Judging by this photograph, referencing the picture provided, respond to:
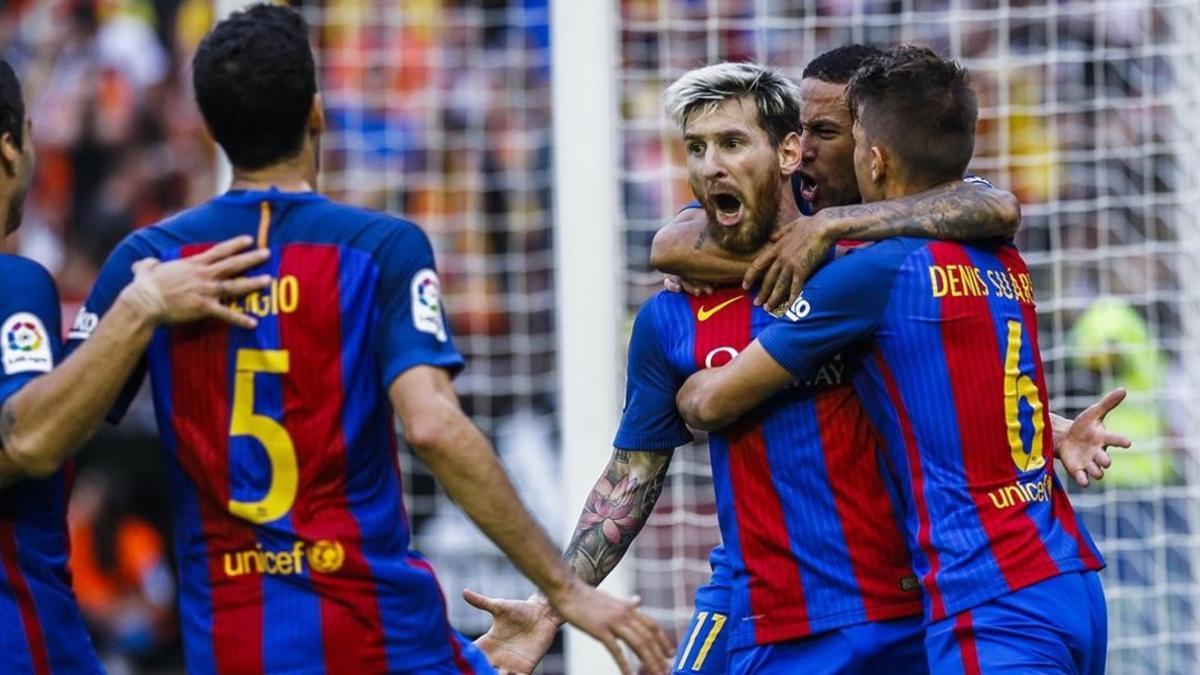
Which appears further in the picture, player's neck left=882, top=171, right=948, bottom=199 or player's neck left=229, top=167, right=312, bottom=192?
player's neck left=882, top=171, right=948, bottom=199

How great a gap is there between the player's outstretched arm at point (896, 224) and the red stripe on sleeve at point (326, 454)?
113cm

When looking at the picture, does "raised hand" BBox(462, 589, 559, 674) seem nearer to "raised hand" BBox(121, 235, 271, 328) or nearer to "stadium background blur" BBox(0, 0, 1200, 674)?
"raised hand" BBox(121, 235, 271, 328)

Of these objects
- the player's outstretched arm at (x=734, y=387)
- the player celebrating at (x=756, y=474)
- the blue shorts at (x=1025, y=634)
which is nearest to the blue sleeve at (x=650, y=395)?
the player celebrating at (x=756, y=474)

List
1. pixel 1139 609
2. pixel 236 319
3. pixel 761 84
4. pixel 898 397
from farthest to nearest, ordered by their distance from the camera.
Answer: pixel 1139 609 → pixel 761 84 → pixel 898 397 → pixel 236 319

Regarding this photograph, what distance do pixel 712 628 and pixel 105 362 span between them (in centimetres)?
169

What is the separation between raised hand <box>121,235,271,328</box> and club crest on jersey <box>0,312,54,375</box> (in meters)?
0.25

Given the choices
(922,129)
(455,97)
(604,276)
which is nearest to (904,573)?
(922,129)

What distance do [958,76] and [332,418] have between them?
1.63m

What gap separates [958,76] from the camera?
4320 millimetres

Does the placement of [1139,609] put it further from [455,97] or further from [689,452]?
[455,97]

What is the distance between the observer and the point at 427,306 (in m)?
3.73

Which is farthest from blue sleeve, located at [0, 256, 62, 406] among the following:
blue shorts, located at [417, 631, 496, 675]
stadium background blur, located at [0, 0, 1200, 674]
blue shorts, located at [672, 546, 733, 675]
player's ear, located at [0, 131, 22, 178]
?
stadium background blur, located at [0, 0, 1200, 674]

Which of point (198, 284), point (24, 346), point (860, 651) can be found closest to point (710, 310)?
point (860, 651)

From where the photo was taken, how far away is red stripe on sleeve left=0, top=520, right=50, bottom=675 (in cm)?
387
